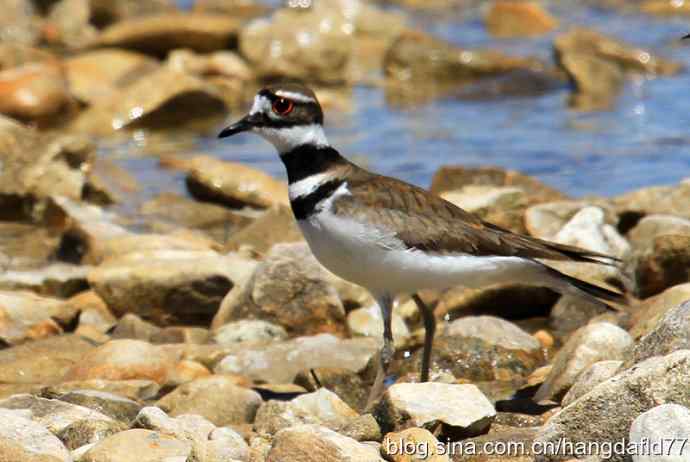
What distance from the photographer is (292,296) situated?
7473 mm

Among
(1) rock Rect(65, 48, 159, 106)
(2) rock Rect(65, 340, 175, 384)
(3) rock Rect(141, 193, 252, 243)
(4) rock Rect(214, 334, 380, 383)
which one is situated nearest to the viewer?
(2) rock Rect(65, 340, 175, 384)

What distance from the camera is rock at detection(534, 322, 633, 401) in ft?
19.2

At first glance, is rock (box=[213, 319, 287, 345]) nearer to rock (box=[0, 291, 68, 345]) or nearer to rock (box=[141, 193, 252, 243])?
rock (box=[0, 291, 68, 345])

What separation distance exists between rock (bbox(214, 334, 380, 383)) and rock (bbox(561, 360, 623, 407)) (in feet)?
4.96

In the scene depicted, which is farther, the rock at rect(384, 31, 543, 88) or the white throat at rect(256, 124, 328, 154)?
the rock at rect(384, 31, 543, 88)

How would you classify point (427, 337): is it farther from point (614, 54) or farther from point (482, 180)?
point (614, 54)

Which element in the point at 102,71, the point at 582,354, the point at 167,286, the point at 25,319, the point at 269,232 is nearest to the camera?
the point at 582,354

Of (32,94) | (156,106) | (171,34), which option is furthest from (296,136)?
(171,34)

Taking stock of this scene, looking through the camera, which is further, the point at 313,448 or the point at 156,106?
the point at 156,106

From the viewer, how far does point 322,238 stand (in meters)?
6.04

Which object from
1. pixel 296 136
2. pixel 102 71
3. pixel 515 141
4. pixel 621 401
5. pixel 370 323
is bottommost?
pixel 102 71

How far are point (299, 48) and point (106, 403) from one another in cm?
1047

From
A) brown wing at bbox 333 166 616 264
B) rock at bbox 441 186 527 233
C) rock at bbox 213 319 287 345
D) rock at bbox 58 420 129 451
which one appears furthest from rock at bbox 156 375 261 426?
rock at bbox 441 186 527 233

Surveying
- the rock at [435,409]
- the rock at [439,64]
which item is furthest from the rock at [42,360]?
Answer: the rock at [439,64]
